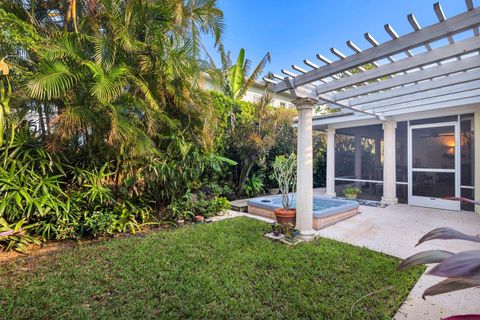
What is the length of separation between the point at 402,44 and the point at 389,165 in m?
7.10

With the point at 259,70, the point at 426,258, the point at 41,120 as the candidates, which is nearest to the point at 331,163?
the point at 259,70

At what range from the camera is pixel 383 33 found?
410 centimetres

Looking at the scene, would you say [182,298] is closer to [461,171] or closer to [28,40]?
[28,40]

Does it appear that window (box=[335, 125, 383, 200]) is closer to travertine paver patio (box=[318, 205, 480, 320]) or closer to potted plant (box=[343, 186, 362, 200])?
potted plant (box=[343, 186, 362, 200])

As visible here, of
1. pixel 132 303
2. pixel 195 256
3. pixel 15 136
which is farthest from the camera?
pixel 15 136

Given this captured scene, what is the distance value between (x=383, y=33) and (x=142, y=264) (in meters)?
5.84

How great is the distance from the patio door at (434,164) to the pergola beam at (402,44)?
6.48m

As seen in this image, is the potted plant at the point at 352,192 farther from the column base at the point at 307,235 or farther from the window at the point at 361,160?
the column base at the point at 307,235

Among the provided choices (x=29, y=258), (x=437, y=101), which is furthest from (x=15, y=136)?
(x=437, y=101)

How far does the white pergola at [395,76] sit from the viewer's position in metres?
3.85

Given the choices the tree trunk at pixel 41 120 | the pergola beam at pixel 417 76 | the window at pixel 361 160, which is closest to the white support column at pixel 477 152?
the window at pixel 361 160

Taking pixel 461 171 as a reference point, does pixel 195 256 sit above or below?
below

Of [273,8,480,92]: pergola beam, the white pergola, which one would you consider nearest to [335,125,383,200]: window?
the white pergola

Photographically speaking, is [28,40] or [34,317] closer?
[34,317]
